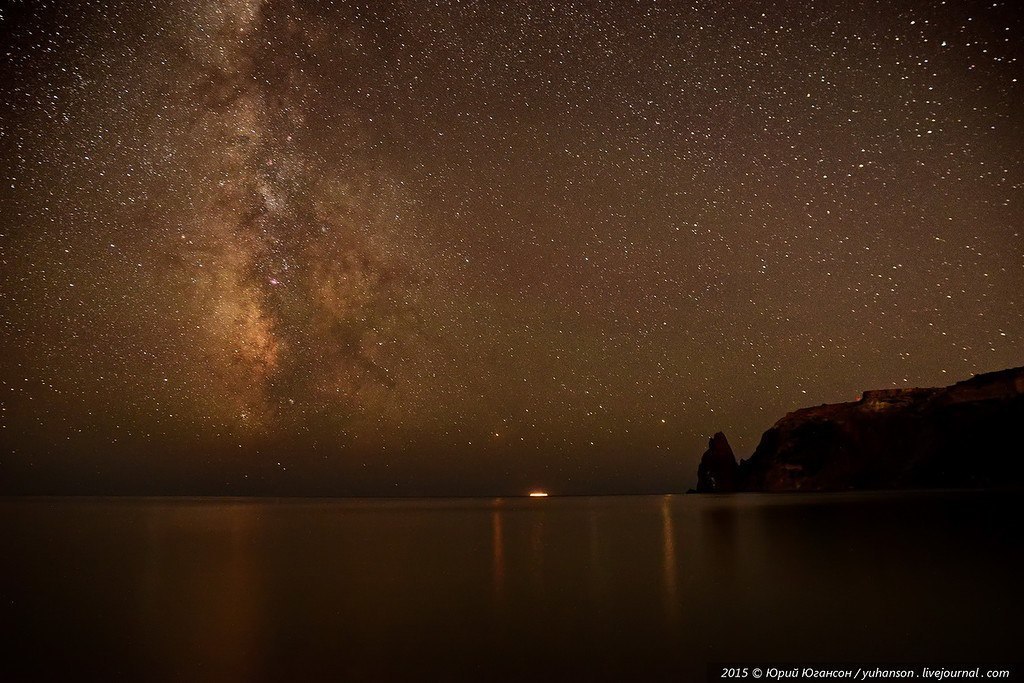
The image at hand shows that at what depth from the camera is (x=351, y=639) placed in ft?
20.1

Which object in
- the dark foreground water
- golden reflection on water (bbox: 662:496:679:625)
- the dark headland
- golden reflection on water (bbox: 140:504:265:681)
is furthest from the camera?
the dark headland

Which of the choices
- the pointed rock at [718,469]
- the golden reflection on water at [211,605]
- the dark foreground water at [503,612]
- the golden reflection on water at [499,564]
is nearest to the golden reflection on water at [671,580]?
the dark foreground water at [503,612]

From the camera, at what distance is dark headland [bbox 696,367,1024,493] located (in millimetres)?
92562

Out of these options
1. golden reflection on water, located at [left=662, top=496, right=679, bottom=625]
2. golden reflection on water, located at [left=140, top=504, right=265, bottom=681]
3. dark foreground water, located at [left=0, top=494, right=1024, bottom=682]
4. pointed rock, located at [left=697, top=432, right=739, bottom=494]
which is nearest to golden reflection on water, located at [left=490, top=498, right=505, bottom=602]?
dark foreground water, located at [left=0, top=494, right=1024, bottom=682]

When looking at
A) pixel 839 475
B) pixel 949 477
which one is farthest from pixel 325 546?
pixel 839 475

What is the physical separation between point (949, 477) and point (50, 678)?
4668 inches

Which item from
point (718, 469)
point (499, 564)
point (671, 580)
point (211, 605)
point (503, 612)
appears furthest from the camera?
point (718, 469)

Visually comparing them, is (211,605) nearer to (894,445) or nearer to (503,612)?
(503,612)

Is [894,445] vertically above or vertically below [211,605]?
above

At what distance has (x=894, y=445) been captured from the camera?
4318 inches

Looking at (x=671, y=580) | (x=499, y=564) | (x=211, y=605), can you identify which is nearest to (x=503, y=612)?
(x=671, y=580)

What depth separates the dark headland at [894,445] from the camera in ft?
304

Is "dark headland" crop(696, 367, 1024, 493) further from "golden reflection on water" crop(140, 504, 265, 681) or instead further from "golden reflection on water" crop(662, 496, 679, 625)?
"golden reflection on water" crop(140, 504, 265, 681)

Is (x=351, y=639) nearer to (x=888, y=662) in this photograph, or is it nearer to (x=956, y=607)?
(x=888, y=662)
